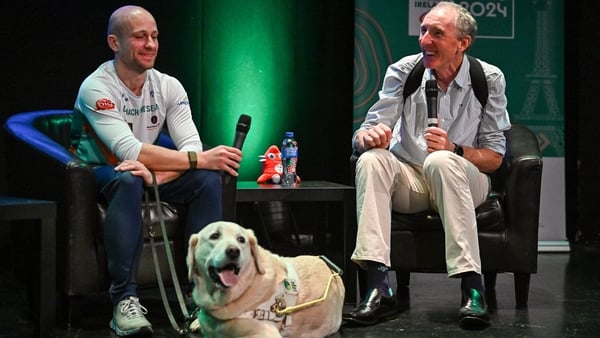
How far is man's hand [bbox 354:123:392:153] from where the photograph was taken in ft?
10.8

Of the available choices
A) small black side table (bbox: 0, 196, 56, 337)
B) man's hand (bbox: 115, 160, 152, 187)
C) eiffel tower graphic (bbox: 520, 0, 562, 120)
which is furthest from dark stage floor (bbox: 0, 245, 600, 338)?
eiffel tower graphic (bbox: 520, 0, 562, 120)

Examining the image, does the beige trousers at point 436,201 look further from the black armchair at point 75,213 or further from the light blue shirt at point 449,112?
the black armchair at point 75,213

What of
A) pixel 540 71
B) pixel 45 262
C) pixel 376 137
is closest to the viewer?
pixel 45 262

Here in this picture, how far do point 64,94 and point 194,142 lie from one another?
1.65m

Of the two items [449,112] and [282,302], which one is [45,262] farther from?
[449,112]

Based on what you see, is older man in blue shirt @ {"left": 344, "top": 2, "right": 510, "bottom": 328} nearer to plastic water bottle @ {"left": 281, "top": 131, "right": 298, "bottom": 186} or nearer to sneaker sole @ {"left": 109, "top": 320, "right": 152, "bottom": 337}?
plastic water bottle @ {"left": 281, "top": 131, "right": 298, "bottom": 186}

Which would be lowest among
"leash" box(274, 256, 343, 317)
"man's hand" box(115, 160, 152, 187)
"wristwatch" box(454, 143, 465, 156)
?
"leash" box(274, 256, 343, 317)

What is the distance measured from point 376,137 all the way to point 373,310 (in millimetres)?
677

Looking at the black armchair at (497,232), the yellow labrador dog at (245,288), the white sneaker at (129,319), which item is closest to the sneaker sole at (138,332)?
the white sneaker at (129,319)

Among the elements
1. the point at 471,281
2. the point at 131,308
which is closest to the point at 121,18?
the point at 131,308

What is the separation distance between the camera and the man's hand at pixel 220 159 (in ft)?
10.4

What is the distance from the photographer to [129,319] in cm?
287

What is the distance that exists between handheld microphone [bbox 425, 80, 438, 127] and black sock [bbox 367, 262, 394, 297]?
0.60 m

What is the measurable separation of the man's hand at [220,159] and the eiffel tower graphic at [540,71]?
2.63m
